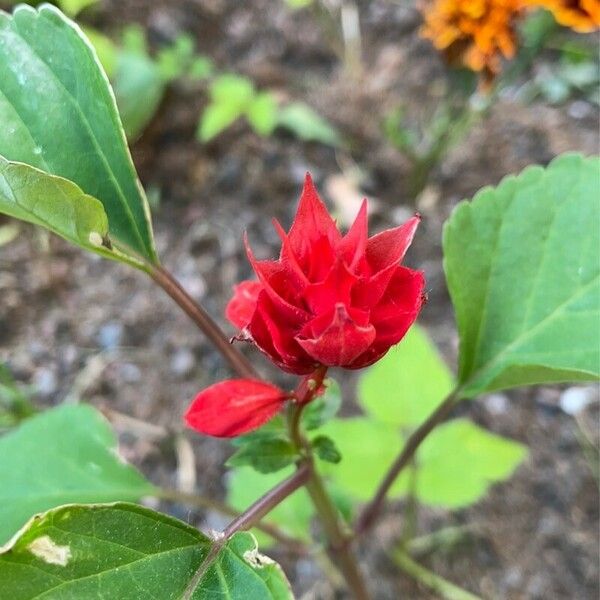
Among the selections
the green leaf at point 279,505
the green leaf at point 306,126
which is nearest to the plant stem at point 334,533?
the green leaf at point 279,505

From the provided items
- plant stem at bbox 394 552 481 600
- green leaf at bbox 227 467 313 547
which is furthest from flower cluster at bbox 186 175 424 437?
plant stem at bbox 394 552 481 600

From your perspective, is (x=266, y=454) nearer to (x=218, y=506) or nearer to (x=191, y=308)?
(x=191, y=308)

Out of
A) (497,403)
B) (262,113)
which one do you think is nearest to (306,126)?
(262,113)

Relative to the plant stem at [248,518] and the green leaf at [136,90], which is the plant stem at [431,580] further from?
the green leaf at [136,90]

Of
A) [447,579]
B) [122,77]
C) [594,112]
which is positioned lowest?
[447,579]

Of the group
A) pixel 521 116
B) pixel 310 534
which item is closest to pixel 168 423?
pixel 310 534

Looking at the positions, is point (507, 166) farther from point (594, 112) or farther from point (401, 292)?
point (401, 292)
